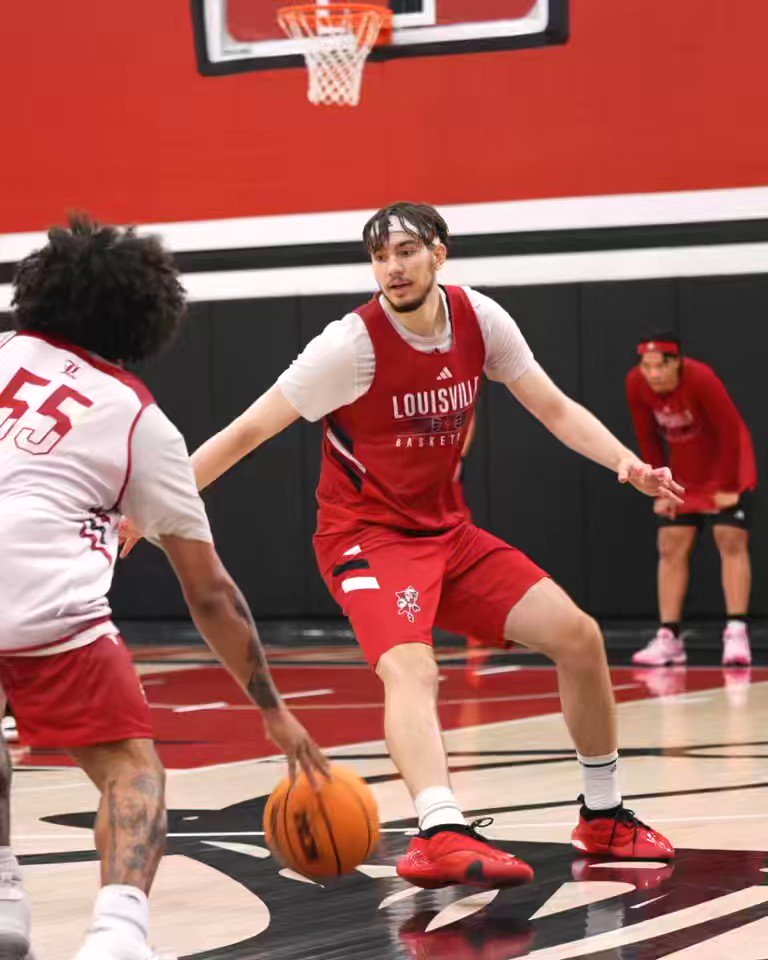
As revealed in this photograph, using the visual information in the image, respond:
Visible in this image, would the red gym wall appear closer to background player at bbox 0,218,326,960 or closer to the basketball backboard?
the basketball backboard

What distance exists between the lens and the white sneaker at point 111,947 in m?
3.36

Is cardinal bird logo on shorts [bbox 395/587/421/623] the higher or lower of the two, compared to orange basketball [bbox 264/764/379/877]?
higher

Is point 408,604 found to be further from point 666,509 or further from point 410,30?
point 410,30

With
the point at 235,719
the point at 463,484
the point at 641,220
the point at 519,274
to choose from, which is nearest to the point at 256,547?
the point at 463,484

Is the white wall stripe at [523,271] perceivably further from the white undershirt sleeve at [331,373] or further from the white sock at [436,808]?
the white sock at [436,808]

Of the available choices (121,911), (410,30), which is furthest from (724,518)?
(121,911)

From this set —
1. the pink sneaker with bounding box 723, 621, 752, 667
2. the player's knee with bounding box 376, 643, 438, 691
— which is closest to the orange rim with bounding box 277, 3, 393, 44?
the pink sneaker with bounding box 723, 621, 752, 667

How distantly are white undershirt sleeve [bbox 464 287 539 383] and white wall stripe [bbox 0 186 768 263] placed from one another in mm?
6026

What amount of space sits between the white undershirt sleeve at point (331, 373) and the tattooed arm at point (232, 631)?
56.6 inches

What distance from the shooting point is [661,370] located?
34.6 feet

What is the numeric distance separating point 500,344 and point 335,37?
7110 millimetres

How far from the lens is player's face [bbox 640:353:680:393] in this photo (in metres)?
10.5

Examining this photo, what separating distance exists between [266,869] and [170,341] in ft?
6.20

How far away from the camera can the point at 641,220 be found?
11852 mm
